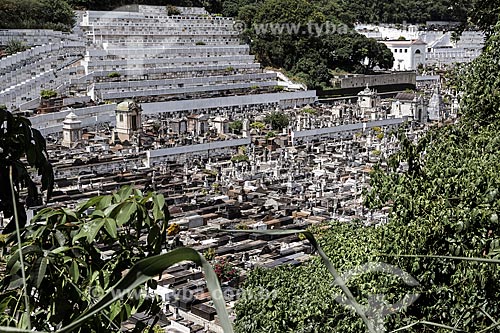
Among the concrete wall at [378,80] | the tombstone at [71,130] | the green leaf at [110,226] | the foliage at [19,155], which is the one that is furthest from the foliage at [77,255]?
the concrete wall at [378,80]

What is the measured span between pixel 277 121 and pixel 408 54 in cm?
1604

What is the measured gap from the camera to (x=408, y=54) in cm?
3100

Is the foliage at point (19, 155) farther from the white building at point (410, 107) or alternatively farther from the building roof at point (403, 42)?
the building roof at point (403, 42)

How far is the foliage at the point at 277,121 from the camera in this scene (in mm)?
16969

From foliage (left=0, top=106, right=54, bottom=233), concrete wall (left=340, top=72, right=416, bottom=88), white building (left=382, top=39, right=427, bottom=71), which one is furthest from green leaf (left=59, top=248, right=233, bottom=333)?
white building (left=382, top=39, right=427, bottom=71)

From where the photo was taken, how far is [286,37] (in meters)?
24.8

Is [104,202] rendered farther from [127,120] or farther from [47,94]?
[47,94]

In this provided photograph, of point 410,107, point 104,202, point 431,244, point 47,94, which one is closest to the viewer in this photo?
point 104,202

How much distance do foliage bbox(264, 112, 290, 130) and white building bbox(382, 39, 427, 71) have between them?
50.4 feet

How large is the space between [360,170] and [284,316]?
9.11 m

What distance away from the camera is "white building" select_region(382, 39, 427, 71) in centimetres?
3100

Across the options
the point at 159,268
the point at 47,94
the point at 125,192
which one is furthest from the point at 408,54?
the point at 159,268

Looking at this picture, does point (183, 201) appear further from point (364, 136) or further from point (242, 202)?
point (364, 136)

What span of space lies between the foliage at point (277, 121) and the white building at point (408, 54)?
1536 cm
